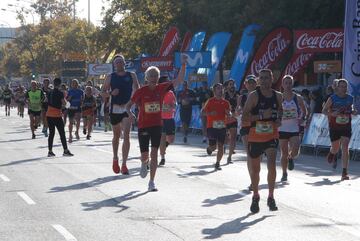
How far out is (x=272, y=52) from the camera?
29953mm

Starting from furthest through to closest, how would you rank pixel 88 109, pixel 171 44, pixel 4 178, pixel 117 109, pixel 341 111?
1. pixel 171 44
2. pixel 88 109
3. pixel 341 111
4. pixel 4 178
5. pixel 117 109

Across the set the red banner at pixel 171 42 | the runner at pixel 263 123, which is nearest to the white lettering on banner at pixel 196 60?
the red banner at pixel 171 42

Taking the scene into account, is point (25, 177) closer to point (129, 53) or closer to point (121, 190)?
point (121, 190)

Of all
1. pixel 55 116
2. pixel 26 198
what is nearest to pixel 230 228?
pixel 26 198

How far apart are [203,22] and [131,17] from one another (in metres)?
10.9

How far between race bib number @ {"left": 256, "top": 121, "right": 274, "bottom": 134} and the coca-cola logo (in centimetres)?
1644

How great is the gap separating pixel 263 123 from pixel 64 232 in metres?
3.02

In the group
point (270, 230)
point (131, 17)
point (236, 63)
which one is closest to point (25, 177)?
point (270, 230)

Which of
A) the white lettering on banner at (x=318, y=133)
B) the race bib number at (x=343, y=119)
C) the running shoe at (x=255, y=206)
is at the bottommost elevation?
the running shoe at (x=255, y=206)

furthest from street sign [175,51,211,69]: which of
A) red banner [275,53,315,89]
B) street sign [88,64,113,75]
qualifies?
street sign [88,64,113,75]

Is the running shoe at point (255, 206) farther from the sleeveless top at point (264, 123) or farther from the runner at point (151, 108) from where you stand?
the runner at point (151, 108)

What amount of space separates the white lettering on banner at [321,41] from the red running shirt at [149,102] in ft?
48.3

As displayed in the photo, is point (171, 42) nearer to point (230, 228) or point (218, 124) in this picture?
point (218, 124)

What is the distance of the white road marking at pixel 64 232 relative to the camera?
8.89 m
